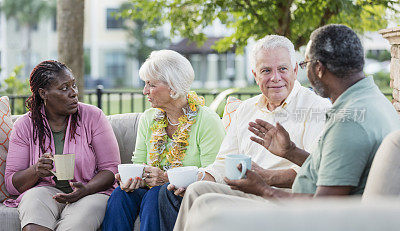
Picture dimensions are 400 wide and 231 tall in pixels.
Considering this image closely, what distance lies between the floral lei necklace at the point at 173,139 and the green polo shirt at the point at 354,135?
4.56 ft

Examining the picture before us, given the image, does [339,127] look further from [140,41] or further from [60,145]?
[140,41]

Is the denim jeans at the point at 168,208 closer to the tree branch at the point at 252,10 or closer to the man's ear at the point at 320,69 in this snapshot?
the man's ear at the point at 320,69

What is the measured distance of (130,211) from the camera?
318 centimetres

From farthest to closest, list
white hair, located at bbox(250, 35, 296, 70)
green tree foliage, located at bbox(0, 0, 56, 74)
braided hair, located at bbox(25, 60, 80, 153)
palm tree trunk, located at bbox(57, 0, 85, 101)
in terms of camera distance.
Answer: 1. green tree foliage, located at bbox(0, 0, 56, 74)
2. palm tree trunk, located at bbox(57, 0, 85, 101)
3. braided hair, located at bbox(25, 60, 80, 153)
4. white hair, located at bbox(250, 35, 296, 70)

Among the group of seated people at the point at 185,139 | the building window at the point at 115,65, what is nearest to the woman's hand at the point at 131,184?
the group of seated people at the point at 185,139

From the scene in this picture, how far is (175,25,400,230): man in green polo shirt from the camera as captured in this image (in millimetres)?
1922

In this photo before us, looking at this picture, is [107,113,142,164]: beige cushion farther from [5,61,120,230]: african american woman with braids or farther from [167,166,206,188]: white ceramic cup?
[167,166,206,188]: white ceramic cup

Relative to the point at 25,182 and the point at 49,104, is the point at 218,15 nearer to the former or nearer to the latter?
the point at 49,104

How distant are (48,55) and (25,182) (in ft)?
125

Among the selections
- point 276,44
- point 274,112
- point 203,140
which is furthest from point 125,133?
point 276,44

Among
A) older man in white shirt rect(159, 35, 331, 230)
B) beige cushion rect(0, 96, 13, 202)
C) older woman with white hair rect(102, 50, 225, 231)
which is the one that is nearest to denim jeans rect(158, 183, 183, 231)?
older man in white shirt rect(159, 35, 331, 230)

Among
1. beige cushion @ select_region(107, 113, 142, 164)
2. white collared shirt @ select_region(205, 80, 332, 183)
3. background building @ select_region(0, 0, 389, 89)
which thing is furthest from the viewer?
background building @ select_region(0, 0, 389, 89)

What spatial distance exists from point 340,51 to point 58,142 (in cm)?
221

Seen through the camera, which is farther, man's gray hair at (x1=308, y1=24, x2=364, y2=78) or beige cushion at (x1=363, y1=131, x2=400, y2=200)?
man's gray hair at (x1=308, y1=24, x2=364, y2=78)
